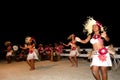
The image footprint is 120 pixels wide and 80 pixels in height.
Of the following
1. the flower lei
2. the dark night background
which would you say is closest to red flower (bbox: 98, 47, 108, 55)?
the flower lei

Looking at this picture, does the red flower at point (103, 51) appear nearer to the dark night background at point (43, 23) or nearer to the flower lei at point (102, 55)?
the flower lei at point (102, 55)

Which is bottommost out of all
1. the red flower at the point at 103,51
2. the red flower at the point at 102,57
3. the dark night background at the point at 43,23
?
the red flower at the point at 102,57

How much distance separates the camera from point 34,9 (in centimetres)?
5144

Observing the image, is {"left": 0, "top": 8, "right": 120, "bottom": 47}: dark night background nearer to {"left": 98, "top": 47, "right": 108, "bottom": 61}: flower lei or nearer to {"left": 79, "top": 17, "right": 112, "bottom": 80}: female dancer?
{"left": 79, "top": 17, "right": 112, "bottom": 80}: female dancer

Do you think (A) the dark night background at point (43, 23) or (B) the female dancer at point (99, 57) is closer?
(B) the female dancer at point (99, 57)

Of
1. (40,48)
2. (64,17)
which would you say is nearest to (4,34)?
(64,17)

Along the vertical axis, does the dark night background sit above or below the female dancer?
above

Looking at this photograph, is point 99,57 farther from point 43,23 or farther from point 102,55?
point 43,23

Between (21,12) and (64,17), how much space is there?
821 centimetres

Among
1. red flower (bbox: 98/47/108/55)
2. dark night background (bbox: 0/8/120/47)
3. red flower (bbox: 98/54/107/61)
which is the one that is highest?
dark night background (bbox: 0/8/120/47)

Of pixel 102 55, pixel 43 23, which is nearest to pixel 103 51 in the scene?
pixel 102 55

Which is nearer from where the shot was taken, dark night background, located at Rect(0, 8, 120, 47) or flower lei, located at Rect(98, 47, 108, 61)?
flower lei, located at Rect(98, 47, 108, 61)

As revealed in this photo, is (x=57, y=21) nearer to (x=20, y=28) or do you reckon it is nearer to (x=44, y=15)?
(x=44, y=15)

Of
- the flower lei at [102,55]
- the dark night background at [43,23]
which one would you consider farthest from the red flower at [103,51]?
the dark night background at [43,23]
